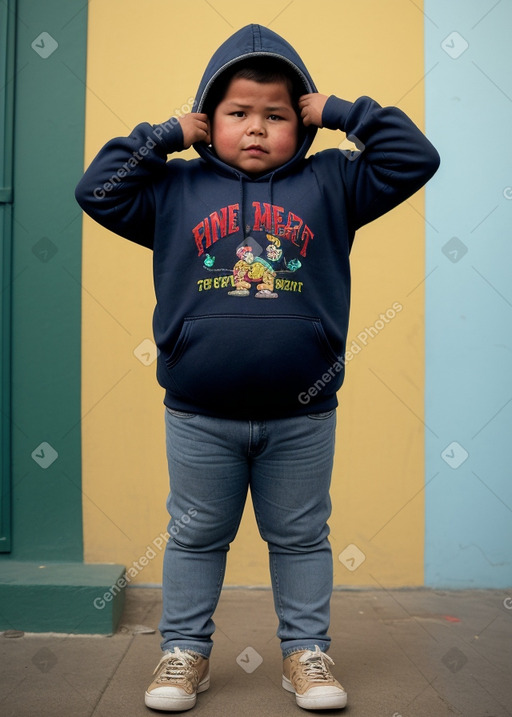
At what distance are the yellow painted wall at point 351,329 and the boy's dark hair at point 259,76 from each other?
846 mm

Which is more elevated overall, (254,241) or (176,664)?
(254,241)

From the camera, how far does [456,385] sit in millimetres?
2846

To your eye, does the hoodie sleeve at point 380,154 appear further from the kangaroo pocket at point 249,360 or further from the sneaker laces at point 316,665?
the sneaker laces at point 316,665

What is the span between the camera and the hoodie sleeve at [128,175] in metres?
1.85

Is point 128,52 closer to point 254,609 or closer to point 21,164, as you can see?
point 21,164

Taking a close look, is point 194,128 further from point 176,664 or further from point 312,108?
point 176,664

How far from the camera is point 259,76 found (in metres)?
1.91

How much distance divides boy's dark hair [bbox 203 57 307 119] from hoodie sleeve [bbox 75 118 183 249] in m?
0.16

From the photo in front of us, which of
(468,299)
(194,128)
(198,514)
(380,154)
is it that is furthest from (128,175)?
(468,299)

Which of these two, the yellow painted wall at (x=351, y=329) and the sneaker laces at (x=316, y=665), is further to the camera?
the yellow painted wall at (x=351, y=329)

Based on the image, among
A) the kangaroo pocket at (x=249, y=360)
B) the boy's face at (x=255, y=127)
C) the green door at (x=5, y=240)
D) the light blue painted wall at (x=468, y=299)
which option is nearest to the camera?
the kangaroo pocket at (x=249, y=360)

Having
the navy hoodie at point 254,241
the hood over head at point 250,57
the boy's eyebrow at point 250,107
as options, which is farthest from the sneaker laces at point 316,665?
the boy's eyebrow at point 250,107

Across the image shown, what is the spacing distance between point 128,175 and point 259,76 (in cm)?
40

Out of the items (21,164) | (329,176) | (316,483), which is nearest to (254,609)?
(316,483)
